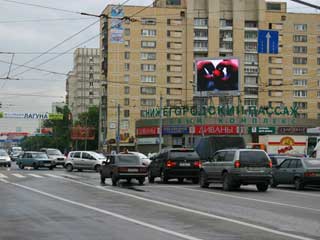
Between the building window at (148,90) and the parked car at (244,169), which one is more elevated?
the building window at (148,90)

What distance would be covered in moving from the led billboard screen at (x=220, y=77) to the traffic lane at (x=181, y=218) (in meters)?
35.6

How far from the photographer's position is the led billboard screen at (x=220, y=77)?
56.8 metres

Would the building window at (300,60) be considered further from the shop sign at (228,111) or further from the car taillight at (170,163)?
the car taillight at (170,163)

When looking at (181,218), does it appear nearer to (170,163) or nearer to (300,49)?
(170,163)

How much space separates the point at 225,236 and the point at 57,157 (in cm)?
4726

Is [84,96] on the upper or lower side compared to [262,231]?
upper

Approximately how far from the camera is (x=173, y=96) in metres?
110

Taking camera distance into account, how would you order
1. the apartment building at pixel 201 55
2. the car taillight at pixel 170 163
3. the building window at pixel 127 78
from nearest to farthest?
the car taillight at pixel 170 163 < the apartment building at pixel 201 55 < the building window at pixel 127 78

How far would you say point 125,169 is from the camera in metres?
29.1

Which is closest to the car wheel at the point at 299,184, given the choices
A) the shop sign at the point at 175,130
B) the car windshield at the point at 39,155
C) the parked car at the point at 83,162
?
the parked car at the point at 83,162

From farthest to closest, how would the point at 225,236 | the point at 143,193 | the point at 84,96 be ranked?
the point at 84,96
the point at 143,193
the point at 225,236

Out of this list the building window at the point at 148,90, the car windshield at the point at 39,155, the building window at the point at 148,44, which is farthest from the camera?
the building window at the point at 148,90

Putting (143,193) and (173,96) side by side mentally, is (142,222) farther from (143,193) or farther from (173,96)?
(173,96)

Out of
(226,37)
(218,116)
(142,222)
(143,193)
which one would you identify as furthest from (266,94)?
(142,222)
